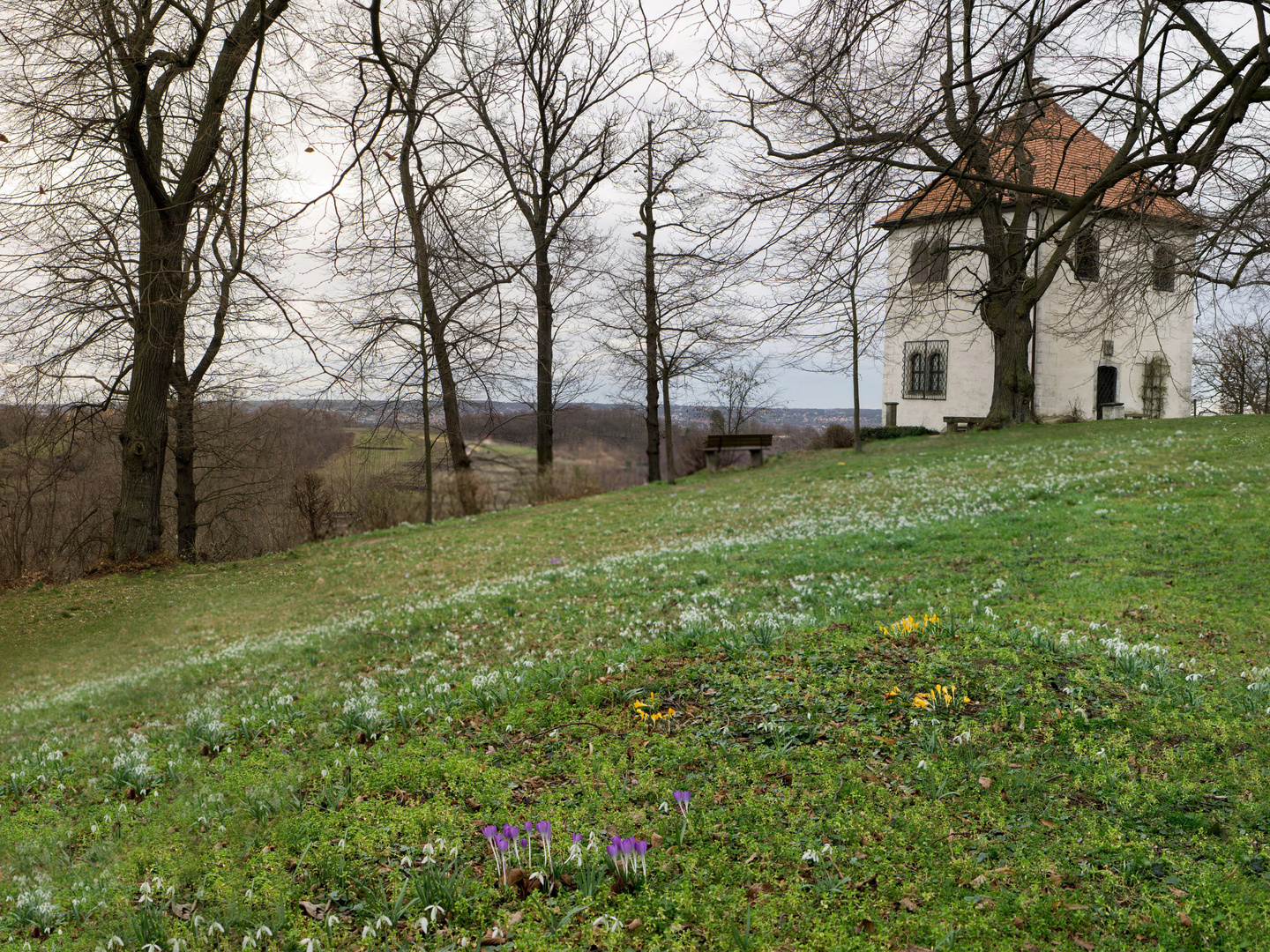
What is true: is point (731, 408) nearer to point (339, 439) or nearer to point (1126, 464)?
point (339, 439)

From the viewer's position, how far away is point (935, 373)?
35.2 meters

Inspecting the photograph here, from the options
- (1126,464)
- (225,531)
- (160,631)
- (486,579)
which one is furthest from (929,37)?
(225,531)

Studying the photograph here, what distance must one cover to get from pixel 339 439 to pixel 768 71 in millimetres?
23157

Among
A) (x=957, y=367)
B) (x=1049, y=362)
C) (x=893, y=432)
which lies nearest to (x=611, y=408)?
(x=893, y=432)

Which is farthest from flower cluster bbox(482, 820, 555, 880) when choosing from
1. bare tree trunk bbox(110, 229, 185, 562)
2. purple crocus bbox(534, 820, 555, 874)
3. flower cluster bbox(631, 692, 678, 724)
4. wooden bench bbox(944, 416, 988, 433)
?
wooden bench bbox(944, 416, 988, 433)

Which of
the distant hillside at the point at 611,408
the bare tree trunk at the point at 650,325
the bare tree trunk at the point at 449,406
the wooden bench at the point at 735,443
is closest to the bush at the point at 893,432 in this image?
the distant hillside at the point at 611,408

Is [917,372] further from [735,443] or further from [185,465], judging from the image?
[185,465]

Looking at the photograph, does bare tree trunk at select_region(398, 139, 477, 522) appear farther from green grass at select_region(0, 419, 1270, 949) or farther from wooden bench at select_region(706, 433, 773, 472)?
wooden bench at select_region(706, 433, 773, 472)

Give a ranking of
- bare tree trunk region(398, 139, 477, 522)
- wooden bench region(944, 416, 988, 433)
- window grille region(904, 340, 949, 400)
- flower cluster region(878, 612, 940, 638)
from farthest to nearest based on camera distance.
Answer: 1. window grille region(904, 340, 949, 400)
2. wooden bench region(944, 416, 988, 433)
3. bare tree trunk region(398, 139, 477, 522)
4. flower cluster region(878, 612, 940, 638)

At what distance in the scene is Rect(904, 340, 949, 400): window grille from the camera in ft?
114

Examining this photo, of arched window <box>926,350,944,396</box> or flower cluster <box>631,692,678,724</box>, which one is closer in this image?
flower cluster <box>631,692,678,724</box>

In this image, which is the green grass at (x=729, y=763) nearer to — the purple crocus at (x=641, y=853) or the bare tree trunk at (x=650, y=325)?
the purple crocus at (x=641, y=853)

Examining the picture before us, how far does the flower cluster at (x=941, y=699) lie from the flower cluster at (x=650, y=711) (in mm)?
1453

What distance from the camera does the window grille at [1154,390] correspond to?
35.2 m
